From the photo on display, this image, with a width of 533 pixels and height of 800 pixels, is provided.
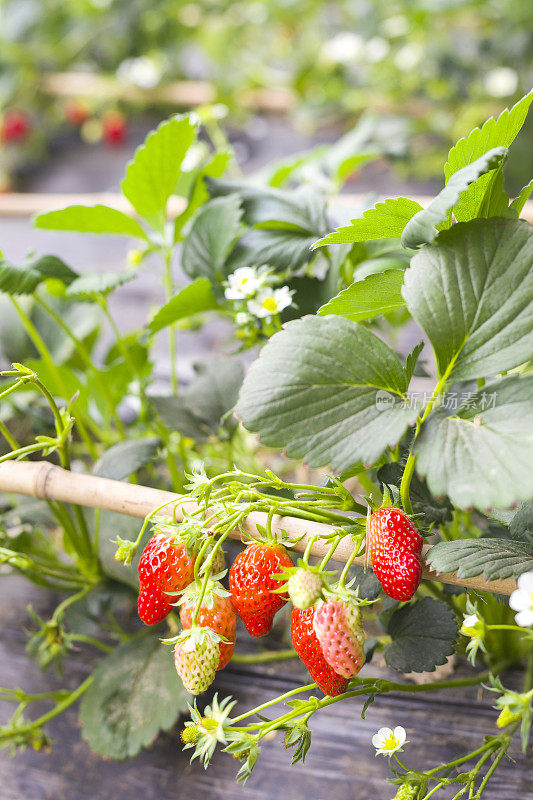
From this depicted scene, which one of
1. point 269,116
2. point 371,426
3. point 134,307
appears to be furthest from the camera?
point 269,116

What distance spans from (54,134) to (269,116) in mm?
740

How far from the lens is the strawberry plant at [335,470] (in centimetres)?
49

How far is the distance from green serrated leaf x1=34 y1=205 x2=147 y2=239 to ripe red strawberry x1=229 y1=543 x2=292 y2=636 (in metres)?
0.43

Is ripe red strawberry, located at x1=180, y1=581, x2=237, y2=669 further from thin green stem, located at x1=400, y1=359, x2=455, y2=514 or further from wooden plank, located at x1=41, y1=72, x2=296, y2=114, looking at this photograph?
wooden plank, located at x1=41, y1=72, x2=296, y2=114

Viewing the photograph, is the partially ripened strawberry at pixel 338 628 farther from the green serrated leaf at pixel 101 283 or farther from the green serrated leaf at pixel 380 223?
the green serrated leaf at pixel 101 283

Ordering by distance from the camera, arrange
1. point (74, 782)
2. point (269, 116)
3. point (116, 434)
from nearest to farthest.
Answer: point (74, 782)
point (116, 434)
point (269, 116)

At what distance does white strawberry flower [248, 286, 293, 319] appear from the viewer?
70cm

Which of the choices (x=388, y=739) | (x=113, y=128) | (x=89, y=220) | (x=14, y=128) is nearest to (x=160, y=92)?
(x=113, y=128)

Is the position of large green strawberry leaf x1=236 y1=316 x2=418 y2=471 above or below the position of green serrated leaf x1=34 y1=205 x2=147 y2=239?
below

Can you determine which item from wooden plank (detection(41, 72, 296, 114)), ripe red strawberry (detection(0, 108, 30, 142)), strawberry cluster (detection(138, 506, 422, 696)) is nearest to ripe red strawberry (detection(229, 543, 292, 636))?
strawberry cluster (detection(138, 506, 422, 696))

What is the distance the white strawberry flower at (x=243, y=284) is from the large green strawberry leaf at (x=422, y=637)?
0.34 metres

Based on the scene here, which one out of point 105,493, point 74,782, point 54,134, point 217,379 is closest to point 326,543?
point 105,493

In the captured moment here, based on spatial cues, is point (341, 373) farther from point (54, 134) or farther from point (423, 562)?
point (54, 134)

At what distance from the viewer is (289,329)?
52 centimetres
